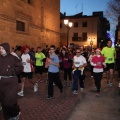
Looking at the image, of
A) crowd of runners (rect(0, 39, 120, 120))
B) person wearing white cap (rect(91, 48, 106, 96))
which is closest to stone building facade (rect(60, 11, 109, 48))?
crowd of runners (rect(0, 39, 120, 120))

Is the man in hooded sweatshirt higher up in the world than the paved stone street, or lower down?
higher up

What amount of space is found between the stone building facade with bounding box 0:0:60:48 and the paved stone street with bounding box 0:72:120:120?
9.89 m

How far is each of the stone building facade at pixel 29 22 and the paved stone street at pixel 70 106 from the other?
390 inches

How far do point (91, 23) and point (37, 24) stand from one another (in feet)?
121

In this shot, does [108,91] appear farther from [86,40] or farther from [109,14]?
[86,40]

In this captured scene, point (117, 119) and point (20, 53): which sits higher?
point (20, 53)

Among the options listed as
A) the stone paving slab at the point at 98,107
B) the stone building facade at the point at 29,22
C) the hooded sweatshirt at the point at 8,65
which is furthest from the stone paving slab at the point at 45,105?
the stone building facade at the point at 29,22

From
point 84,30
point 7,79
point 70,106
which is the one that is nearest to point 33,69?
point 70,106

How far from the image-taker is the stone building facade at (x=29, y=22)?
736 inches

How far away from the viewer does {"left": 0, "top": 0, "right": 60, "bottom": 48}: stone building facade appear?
18703 millimetres

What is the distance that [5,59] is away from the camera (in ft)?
18.3

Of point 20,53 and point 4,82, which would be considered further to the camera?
point 20,53

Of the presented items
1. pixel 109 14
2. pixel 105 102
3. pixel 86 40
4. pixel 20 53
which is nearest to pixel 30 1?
pixel 109 14

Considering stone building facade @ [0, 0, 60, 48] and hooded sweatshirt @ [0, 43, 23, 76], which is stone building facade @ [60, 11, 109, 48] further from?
hooded sweatshirt @ [0, 43, 23, 76]
